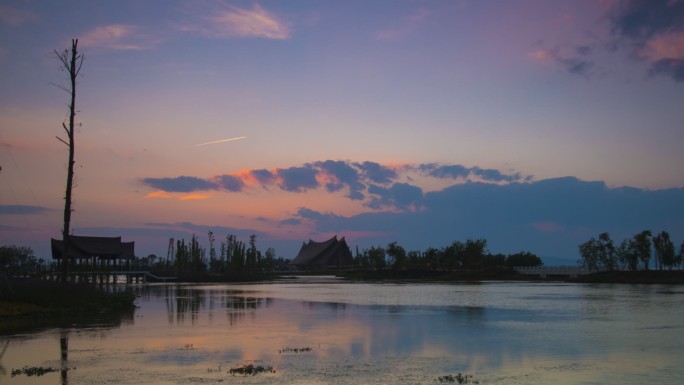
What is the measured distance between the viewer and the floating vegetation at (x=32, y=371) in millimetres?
12663

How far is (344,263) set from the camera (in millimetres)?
155250

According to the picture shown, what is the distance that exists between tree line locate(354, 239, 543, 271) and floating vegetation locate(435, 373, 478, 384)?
310ft

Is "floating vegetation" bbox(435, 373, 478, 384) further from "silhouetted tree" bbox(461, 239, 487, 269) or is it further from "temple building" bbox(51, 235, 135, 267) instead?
"silhouetted tree" bbox(461, 239, 487, 269)

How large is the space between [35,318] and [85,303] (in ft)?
12.8

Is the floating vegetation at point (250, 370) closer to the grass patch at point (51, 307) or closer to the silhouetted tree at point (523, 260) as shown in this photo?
the grass patch at point (51, 307)

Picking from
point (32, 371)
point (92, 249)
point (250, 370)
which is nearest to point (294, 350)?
point (250, 370)

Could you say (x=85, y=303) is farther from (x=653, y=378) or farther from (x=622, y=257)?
(x=622, y=257)

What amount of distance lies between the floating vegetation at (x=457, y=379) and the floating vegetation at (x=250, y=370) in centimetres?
385

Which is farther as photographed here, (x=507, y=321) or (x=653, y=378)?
(x=507, y=321)

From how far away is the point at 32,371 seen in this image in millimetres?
12852

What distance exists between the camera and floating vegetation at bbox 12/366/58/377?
41.5 feet

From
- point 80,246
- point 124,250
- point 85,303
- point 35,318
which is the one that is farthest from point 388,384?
point 124,250

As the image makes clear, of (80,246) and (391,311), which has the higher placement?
(80,246)

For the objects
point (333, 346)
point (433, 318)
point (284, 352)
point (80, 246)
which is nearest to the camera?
point (284, 352)
